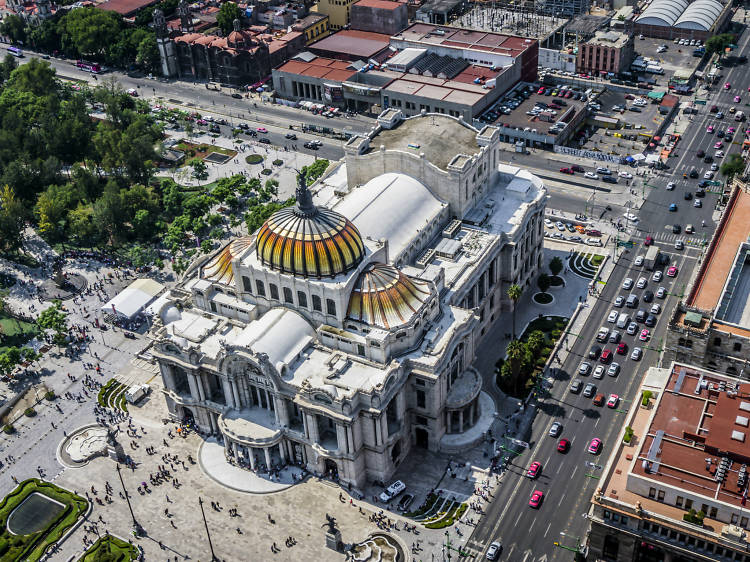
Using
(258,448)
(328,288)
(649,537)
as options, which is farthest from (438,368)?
(649,537)

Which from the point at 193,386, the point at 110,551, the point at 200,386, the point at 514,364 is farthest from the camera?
the point at 514,364

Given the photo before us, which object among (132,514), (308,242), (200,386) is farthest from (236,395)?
(308,242)

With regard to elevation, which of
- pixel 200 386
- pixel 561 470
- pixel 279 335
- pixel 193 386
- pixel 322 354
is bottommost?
pixel 561 470

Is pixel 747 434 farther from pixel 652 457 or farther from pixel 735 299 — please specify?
pixel 735 299

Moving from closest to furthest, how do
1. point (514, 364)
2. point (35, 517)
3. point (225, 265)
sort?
1. point (35, 517)
2. point (514, 364)
3. point (225, 265)

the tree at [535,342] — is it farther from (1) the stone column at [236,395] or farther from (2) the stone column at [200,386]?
(2) the stone column at [200,386]

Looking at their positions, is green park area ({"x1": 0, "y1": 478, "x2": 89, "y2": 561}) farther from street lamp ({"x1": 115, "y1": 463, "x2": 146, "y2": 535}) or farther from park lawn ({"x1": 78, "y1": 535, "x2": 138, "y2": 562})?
park lawn ({"x1": 78, "y1": 535, "x2": 138, "y2": 562})

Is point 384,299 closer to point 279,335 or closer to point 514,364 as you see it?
point 279,335

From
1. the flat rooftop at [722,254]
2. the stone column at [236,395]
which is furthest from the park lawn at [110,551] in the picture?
the flat rooftop at [722,254]
